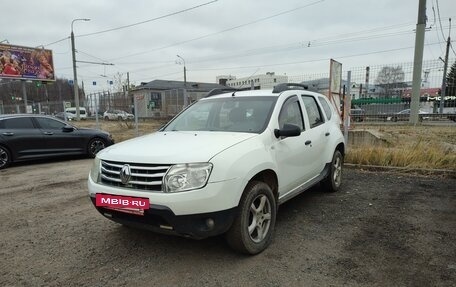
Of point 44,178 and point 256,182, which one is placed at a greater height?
point 256,182

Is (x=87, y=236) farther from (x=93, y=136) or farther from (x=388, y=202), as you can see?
(x=93, y=136)

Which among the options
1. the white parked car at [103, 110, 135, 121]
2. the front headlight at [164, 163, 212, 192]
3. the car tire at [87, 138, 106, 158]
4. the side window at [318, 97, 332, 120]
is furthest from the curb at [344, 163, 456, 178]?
the white parked car at [103, 110, 135, 121]

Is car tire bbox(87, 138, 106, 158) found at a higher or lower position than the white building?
lower

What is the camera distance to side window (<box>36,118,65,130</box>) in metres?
10.1

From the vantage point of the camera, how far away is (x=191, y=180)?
3.11 meters

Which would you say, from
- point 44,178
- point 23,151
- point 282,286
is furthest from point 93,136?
point 282,286

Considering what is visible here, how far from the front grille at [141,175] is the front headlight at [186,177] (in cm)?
7

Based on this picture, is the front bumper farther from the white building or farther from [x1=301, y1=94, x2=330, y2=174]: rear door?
the white building

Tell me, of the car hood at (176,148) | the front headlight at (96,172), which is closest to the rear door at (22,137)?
the front headlight at (96,172)

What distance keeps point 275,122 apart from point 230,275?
1.85m

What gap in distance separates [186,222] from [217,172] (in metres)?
0.53

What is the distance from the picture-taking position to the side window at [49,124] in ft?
33.3

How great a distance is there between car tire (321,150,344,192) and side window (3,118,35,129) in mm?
8420

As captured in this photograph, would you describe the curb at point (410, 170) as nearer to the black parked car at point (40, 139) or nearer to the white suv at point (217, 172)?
the white suv at point (217, 172)
